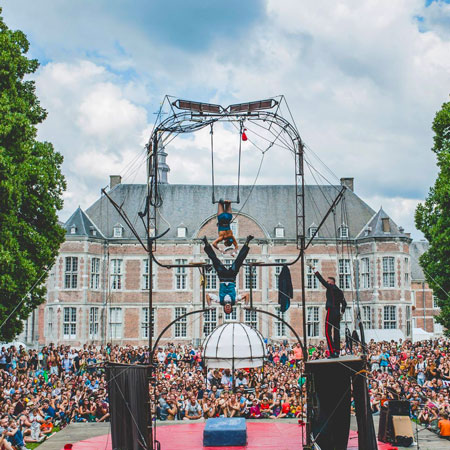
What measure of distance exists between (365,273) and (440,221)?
1524 centimetres

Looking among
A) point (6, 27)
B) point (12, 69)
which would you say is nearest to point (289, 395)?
point (12, 69)

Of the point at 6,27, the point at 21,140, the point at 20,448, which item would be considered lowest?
the point at 20,448

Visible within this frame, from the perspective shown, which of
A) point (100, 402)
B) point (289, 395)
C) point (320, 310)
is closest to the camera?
point (100, 402)

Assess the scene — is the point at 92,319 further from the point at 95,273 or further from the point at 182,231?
the point at 182,231

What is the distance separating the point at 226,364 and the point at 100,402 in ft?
17.0

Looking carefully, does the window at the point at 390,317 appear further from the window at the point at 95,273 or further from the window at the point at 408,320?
the window at the point at 95,273

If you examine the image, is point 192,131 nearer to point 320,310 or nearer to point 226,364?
point 226,364

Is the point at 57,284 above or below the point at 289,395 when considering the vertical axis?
above

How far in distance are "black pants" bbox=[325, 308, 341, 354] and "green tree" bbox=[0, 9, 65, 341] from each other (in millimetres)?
10465

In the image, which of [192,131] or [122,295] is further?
[122,295]

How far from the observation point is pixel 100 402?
1877 centimetres

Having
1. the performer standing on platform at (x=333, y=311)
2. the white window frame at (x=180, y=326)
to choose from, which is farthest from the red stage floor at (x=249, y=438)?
the white window frame at (x=180, y=326)

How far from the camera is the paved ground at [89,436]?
47.4ft

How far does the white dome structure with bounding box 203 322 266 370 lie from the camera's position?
1560 cm
